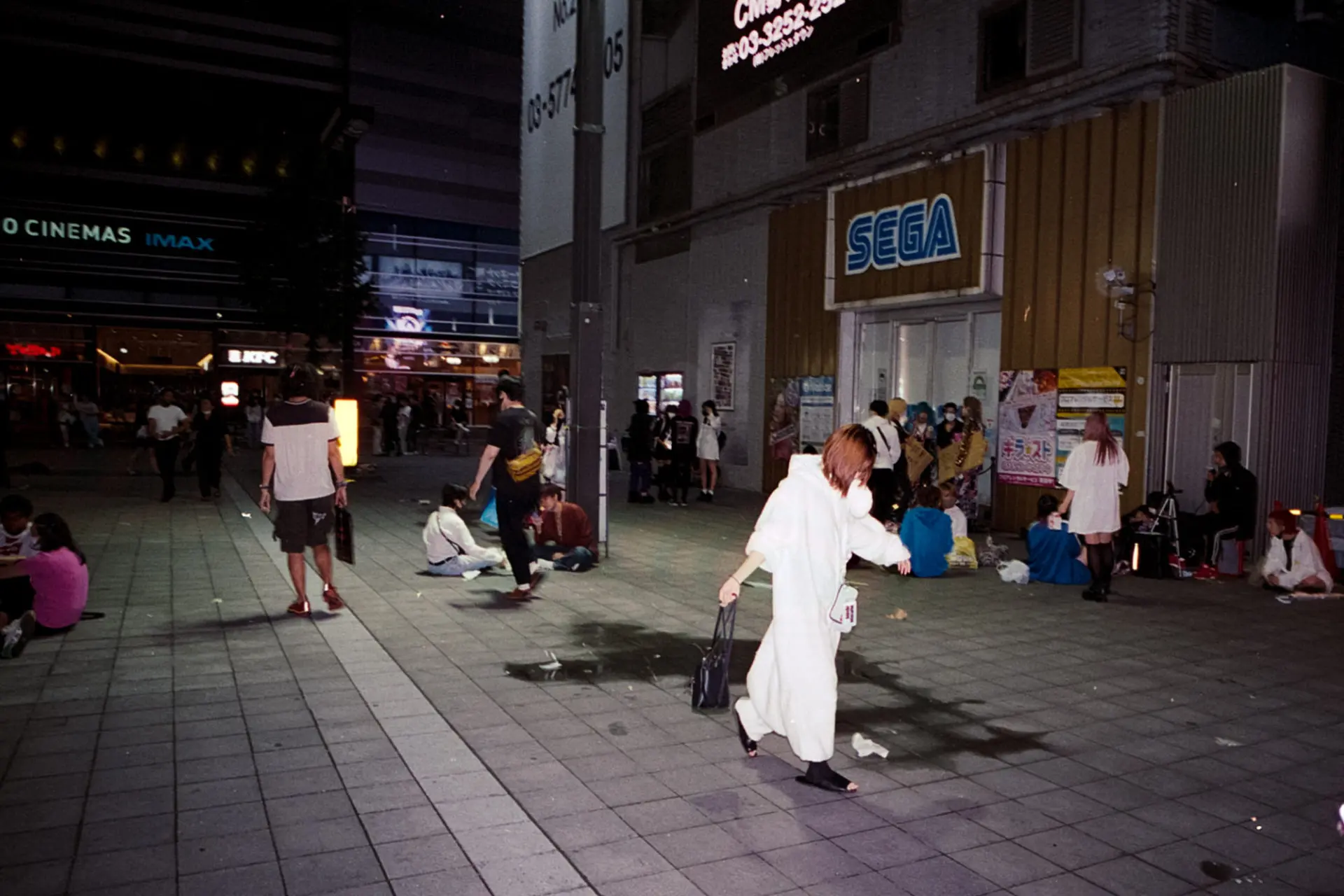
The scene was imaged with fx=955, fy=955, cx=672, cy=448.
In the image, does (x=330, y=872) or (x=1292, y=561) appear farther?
(x=1292, y=561)

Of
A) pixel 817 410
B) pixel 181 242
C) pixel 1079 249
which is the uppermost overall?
pixel 181 242

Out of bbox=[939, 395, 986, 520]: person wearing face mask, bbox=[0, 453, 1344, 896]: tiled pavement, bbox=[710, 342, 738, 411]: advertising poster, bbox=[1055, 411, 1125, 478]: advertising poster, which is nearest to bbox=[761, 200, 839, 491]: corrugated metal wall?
bbox=[710, 342, 738, 411]: advertising poster

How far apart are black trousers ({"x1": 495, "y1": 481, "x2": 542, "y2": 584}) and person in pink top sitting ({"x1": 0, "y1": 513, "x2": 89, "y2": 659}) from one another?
10.5 ft

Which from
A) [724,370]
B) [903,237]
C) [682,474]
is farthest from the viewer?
[724,370]

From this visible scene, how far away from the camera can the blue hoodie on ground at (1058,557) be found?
979 centimetres

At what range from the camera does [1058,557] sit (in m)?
9.84

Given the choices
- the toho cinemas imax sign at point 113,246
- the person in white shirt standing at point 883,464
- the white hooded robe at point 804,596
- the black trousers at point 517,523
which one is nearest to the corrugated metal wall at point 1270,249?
the person in white shirt standing at point 883,464

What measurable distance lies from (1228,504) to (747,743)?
7.72 m

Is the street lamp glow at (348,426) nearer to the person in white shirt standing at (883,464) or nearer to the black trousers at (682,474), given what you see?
the black trousers at (682,474)

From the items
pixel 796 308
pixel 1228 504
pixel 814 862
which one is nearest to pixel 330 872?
pixel 814 862

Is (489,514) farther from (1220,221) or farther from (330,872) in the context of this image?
(1220,221)

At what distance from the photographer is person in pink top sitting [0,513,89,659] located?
6.63m

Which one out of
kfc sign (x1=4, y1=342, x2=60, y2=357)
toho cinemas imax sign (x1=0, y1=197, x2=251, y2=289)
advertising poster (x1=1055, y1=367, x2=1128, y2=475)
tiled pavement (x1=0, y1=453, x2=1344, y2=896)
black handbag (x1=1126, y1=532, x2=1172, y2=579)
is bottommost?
tiled pavement (x1=0, y1=453, x2=1344, y2=896)

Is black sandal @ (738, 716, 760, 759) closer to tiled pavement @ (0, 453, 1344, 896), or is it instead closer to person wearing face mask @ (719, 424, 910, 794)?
tiled pavement @ (0, 453, 1344, 896)
